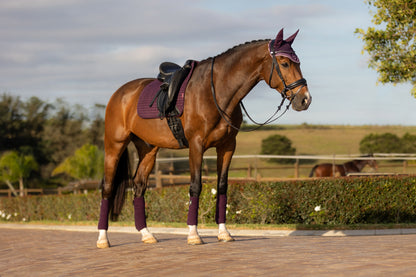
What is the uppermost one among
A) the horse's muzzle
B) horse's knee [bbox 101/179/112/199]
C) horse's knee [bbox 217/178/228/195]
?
the horse's muzzle

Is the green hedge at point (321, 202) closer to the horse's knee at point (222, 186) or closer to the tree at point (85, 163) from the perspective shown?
the horse's knee at point (222, 186)

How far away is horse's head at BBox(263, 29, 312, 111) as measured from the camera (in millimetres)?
7250

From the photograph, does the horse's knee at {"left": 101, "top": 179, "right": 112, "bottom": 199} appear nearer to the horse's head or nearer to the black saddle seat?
the black saddle seat

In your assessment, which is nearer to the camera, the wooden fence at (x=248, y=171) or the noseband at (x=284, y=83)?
the noseband at (x=284, y=83)

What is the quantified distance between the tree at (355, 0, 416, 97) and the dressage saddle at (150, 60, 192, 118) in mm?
10781

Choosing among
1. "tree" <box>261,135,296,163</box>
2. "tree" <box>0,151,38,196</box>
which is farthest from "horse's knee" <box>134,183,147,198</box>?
"tree" <box>261,135,296,163</box>

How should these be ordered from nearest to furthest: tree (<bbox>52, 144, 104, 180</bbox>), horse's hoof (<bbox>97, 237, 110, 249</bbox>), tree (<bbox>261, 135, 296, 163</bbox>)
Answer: horse's hoof (<bbox>97, 237, 110, 249</bbox>) < tree (<bbox>52, 144, 104, 180</bbox>) < tree (<bbox>261, 135, 296, 163</bbox>)

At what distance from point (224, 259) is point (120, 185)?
359 cm

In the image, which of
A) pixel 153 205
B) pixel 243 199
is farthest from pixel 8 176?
pixel 243 199

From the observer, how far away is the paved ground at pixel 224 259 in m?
5.50

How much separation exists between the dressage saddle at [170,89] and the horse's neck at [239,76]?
1.99 ft

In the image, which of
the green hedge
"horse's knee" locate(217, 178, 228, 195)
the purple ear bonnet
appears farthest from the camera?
the green hedge

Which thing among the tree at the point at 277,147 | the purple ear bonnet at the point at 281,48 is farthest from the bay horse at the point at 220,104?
the tree at the point at 277,147

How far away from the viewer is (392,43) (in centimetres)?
1744
